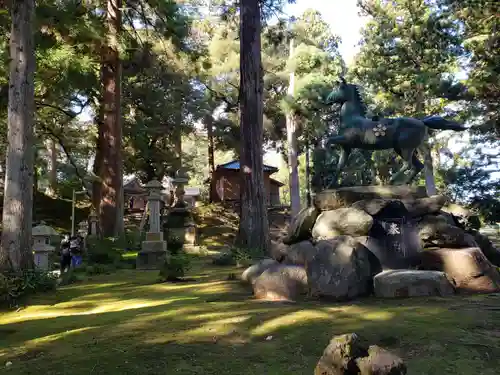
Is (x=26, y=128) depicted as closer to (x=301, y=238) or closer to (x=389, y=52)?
(x=301, y=238)

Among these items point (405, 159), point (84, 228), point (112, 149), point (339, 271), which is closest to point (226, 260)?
point (405, 159)

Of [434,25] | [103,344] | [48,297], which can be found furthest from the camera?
[434,25]

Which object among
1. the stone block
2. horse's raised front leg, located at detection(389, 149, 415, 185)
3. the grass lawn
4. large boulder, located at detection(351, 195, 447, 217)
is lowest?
the grass lawn

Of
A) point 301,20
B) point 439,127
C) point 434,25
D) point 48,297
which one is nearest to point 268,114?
point 301,20

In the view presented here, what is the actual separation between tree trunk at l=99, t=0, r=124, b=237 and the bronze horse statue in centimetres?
1090

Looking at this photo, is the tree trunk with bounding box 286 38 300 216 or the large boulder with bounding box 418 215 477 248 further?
the tree trunk with bounding box 286 38 300 216

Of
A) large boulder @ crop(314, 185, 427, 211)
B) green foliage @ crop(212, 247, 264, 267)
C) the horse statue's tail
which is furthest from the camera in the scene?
green foliage @ crop(212, 247, 264, 267)

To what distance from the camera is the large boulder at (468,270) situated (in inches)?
257

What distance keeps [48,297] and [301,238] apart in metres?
4.74

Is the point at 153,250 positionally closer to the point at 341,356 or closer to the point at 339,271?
the point at 339,271

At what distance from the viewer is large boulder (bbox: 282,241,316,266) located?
7.06 metres

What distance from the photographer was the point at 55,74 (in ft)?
43.5

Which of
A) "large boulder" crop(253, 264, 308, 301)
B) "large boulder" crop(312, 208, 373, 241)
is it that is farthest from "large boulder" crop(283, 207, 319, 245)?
"large boulder" crop(253, 264, 308, 301)

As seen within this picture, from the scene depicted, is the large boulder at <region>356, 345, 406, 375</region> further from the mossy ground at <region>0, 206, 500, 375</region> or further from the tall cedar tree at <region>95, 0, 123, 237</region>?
the tall cedar tree at <region>95, 0, 123, 237</region>
